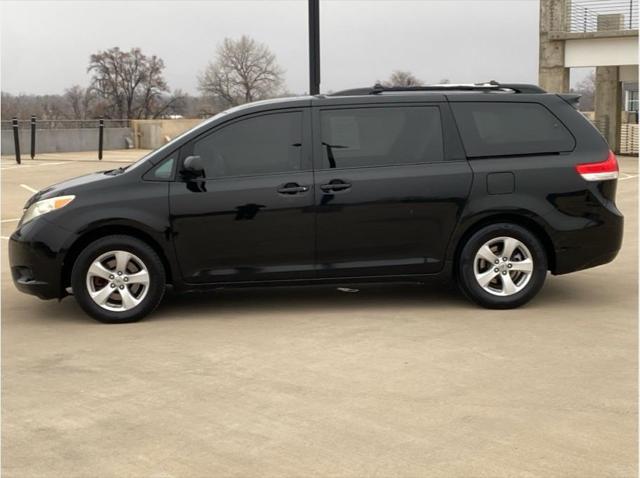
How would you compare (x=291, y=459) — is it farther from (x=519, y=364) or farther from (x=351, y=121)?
(x=351, y=121)

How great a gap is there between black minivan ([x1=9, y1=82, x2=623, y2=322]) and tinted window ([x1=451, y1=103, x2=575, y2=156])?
0.01 m

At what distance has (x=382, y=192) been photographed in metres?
7.25

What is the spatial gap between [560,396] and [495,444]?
2.97ft

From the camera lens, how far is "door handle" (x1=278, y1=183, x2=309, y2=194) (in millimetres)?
7184

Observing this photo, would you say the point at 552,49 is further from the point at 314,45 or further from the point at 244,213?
the point at 244,213

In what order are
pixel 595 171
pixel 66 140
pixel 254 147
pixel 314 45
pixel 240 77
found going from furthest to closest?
pixel 240 77, pixel 66 140, pixel 314 45, pixel 595 171, pixel 254 147

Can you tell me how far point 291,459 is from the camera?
4.16 metres

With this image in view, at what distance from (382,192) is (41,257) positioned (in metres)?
2.68

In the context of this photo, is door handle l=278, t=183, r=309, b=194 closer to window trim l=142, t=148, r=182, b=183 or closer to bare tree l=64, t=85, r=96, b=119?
window trim l=142, t=148, r=182, b=183

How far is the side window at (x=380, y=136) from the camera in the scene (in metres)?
7.34

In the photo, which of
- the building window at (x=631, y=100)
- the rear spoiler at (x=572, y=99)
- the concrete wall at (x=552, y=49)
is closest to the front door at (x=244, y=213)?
the rear spoiler at (x=572, y=99)

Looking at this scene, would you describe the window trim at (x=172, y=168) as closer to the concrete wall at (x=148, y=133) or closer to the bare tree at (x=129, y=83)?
the concrete wall at (x=148, y=133)

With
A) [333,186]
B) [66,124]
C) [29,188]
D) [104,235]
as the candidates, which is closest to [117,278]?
[104,235]

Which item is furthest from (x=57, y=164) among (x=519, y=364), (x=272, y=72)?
(x=272, y=72)
